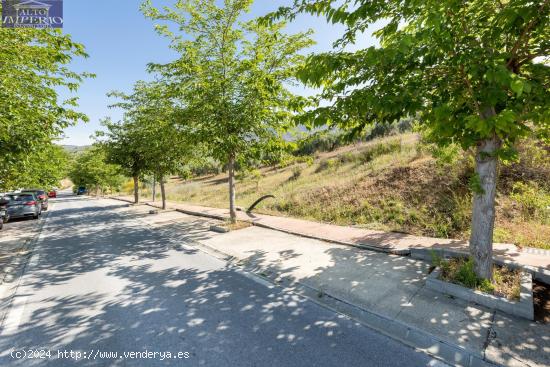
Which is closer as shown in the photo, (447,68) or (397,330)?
(397,330)

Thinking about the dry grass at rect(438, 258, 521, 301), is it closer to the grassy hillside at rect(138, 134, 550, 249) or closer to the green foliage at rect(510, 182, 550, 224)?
the grassy hillside at rect(138, 134, 550, 249)

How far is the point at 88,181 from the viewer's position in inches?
1710

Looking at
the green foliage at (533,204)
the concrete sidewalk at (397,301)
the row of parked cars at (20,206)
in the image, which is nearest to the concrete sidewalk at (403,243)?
the concrete sidewalk at (397,301)

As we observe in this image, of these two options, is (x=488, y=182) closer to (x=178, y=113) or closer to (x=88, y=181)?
(x=178, y=113)

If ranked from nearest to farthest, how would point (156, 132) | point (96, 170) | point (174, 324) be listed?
1. point (174, 324)
2. point (156, 132)
3. point (96, 170)

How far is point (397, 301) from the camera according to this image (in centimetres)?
411

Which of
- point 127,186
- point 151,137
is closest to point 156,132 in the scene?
point 151,137

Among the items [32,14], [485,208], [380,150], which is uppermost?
[32,14]

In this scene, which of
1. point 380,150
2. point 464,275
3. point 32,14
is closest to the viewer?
point 464,275

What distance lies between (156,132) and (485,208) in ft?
44.6

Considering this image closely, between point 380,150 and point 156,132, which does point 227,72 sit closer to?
point 156,132

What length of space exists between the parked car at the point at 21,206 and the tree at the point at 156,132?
6787 mm

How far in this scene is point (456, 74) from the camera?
3.87m

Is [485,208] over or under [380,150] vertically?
under
